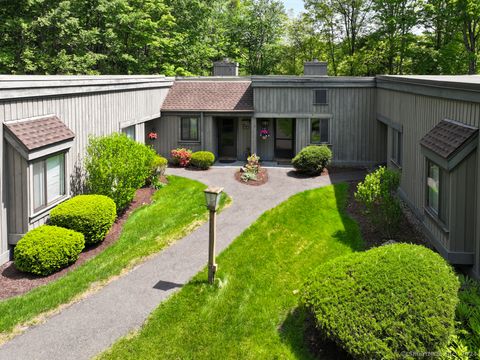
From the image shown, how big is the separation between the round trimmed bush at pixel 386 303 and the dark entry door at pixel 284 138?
1766 centimetres

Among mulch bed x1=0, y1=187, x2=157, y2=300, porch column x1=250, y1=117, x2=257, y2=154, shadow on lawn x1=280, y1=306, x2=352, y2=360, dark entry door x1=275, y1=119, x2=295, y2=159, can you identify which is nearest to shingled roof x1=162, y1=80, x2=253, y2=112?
porch column x1=250, y1=117, x2=257, y2=154

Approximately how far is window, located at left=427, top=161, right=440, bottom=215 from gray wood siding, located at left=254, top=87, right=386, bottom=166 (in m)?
11.2

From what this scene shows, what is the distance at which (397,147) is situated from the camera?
1828 centimetres

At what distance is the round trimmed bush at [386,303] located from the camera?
706cm

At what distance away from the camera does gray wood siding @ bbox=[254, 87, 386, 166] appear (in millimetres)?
23766

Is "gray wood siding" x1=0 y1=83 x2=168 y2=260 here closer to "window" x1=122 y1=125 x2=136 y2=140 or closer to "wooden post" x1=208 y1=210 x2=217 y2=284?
"window" x1=122 y1=125 x2=136 y2=140

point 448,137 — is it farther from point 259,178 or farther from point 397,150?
point 259,178

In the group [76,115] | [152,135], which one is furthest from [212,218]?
[152,135]

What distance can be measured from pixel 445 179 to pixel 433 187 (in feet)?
4.11

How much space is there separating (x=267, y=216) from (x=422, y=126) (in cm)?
599

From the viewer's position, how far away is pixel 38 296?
10.0m

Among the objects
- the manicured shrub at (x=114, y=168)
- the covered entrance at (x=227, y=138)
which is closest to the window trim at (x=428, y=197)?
the manicured shrub at (x=114, y=168)

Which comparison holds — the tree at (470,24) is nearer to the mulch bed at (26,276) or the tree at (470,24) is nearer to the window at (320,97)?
the window at (320,97)

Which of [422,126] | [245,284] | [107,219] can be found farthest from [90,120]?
[422,126]
